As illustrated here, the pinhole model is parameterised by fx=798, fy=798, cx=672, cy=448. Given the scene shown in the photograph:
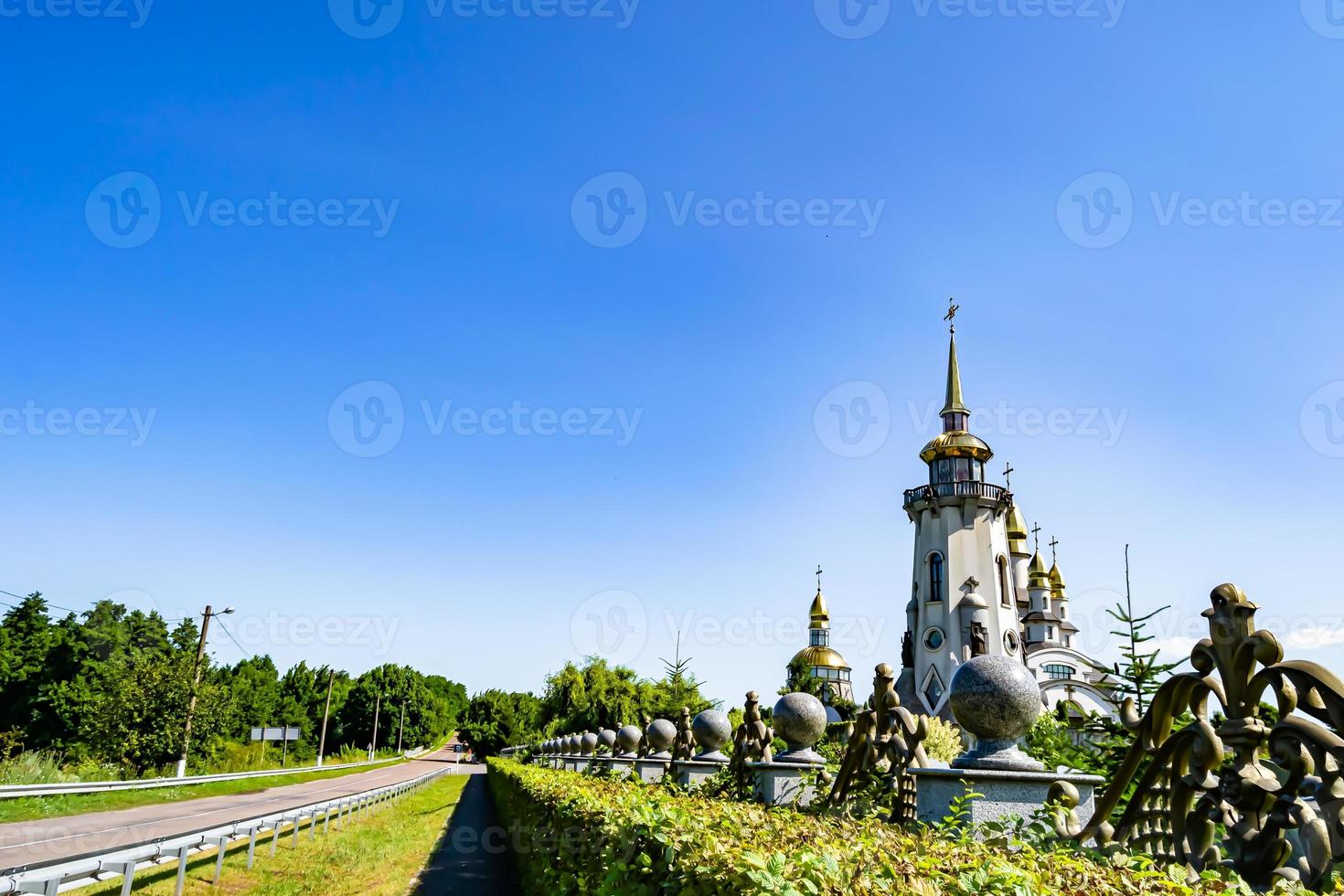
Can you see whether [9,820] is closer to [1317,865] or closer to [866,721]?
[866,721]

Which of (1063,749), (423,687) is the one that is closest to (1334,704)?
(1063,749)

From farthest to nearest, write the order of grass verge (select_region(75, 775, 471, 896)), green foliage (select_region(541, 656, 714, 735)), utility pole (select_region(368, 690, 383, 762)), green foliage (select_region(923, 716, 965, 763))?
utility pole (select_region(368, 690, 383, 762)) < green foliage (select_region(541, 656, 714, 735)) < green foliage (select_region(923, 716, 965, 763)) < grass verge (select_region(75, 775, 471, 896))

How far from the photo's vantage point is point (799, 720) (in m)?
8.42

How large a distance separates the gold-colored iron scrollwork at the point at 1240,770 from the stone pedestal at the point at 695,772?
24.5 ft

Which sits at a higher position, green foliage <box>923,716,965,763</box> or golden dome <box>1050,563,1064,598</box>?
golden dome <box>1050,563,1064,598</box>

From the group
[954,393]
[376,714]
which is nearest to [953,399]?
[954,393]

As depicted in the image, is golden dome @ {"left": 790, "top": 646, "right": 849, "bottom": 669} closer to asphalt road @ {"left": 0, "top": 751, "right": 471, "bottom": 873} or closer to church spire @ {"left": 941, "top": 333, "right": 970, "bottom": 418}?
church spire @ {"left": 941, "top": 333, "right": 970, "bottom": 418}

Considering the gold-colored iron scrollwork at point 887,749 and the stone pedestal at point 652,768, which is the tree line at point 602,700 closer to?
the stone pedestal at point 652,768

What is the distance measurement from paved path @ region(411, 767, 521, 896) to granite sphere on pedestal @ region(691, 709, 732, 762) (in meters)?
3.18

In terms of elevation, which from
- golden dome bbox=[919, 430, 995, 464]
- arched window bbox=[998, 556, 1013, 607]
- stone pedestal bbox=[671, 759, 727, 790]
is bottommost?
stone pedestal bbox=[671, 759, 727, 790]

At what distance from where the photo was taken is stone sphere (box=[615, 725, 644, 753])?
669 inches

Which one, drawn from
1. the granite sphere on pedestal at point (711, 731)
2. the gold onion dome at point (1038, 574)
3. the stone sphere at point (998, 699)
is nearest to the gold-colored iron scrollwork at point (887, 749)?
the stone sphere at point (998, 699)

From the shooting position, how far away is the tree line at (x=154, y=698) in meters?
31.0

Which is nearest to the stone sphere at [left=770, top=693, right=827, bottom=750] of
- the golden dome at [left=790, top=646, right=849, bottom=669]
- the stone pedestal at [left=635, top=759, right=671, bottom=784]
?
the stone pedestal at [left=635, top=759, right=671, bottom=784]
